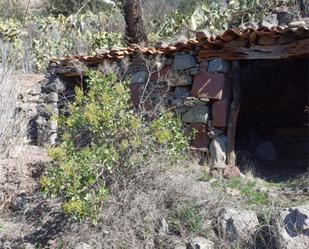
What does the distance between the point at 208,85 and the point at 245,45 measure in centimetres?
74

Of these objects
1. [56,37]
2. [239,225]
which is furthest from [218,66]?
[56,37]

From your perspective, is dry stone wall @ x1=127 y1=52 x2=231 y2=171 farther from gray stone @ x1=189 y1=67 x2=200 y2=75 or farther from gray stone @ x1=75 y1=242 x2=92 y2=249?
gray stone @ x1=75 y1=242 x2=92 y2=249

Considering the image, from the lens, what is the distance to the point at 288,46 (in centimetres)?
623

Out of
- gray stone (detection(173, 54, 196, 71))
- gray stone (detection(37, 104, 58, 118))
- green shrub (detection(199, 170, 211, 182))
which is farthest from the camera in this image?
gray stone (detection(37, 104, 58, 118))

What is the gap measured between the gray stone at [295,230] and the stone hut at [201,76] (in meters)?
2.02

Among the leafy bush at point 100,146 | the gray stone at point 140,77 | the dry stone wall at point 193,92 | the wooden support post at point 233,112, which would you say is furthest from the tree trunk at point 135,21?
the leafy bush at point 100,146

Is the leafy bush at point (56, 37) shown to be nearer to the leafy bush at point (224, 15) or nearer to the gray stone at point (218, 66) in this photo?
the leafy bush at point (224, 15)

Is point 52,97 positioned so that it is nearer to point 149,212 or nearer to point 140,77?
point 140,77

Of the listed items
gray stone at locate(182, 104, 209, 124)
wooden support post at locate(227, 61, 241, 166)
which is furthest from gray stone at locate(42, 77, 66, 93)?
wooden support post at locate(227, 61, 241, 166)

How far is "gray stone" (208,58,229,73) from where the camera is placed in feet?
22.4

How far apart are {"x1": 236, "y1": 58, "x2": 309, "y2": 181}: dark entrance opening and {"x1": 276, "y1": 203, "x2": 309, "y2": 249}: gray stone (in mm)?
3778

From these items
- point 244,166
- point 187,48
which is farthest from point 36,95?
point 244,166

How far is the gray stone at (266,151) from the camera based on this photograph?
324 inches

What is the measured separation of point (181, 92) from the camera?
728 cm
